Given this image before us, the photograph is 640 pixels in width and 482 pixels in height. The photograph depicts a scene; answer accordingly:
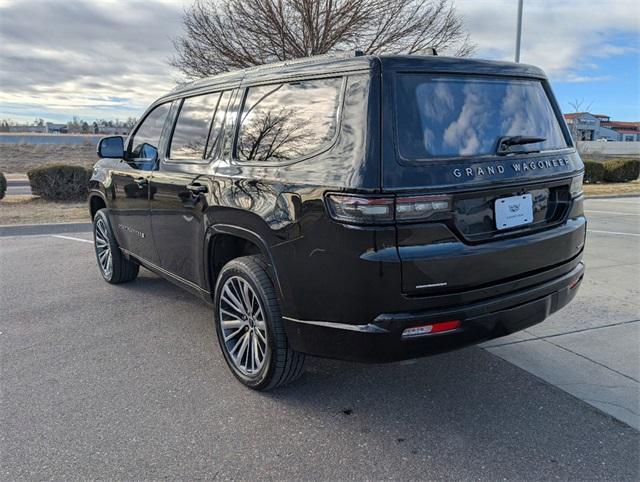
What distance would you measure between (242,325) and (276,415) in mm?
606

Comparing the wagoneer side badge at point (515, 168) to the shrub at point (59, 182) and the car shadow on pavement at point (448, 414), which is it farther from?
the shrub at point (59, 182)

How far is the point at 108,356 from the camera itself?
3883 millimetres

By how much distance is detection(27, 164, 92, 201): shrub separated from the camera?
1324cm

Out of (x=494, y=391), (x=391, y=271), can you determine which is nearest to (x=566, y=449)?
(x=494, y=391)

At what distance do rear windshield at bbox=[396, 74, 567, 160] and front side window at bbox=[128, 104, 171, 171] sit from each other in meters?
2.51

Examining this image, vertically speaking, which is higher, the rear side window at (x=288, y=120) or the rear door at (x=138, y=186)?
the rear side window at (x=288, y=120)

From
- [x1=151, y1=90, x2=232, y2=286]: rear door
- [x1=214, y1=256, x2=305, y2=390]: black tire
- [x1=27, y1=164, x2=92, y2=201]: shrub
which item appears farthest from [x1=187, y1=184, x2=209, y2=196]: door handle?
[x1=27, y1=164, x2=92, y2=201]: shrub

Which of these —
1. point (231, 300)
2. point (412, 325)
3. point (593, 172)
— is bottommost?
point (593, 172)

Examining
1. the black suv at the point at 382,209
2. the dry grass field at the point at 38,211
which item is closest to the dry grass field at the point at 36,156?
the dry grass field at the point at 38,211

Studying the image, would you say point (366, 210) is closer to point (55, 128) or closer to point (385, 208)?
point (385, 208)

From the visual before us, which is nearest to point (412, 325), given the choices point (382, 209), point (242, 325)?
point (382, 209)

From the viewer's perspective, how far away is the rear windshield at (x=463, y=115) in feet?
8.54

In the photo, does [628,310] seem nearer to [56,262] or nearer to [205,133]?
[205,133]

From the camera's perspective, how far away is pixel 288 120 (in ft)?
10.0
